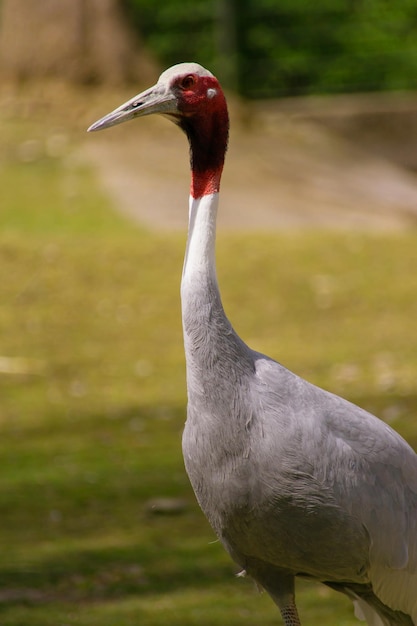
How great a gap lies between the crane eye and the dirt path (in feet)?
26.9

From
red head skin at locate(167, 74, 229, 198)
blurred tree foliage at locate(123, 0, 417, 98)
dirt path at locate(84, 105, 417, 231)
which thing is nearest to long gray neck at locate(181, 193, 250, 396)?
red head skin at locate(167, 74, 229, 198)

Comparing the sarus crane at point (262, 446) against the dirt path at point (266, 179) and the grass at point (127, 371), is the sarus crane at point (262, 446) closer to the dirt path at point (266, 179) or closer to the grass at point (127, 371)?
the grass at point (127, 371)

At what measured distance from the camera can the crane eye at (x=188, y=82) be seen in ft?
14.5

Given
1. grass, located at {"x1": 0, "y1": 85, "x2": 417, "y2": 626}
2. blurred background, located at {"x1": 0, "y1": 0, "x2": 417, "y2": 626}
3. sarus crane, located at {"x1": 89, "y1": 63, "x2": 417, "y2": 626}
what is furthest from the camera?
blurred background, located at {"x1": 0, "y1": 0, "x2": 417, "y2": 626}

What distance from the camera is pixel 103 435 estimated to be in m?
8.77

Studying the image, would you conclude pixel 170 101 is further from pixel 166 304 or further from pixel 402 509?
pixel 166 304

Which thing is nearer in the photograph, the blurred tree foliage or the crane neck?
the crane neck

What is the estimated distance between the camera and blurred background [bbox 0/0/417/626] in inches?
256

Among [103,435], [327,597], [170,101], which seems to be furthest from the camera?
[103,435]

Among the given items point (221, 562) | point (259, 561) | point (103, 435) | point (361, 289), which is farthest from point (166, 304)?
point (259, 561)

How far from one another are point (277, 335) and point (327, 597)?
198 inches

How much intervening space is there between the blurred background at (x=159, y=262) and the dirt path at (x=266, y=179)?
1.4 inches

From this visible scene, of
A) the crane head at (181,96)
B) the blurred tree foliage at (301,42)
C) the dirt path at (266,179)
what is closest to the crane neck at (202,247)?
the crane head at (181,96)

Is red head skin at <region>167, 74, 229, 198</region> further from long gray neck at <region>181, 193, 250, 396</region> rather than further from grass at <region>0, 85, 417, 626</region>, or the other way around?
grass at <region>0, 85, 417, 626</region>
